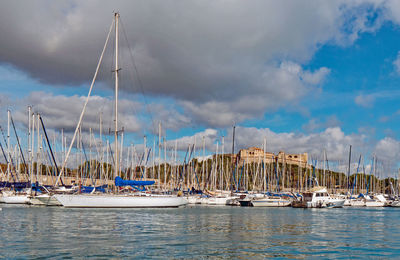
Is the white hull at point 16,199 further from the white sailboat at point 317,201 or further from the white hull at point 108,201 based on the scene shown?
the white sailboat at point 317,201

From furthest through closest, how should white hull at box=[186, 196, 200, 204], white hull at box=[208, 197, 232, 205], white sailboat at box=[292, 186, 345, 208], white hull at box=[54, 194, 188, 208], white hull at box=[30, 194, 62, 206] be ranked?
white hull at box=[186, 196, 200, 204] < white hull at box=[208, 197, 232, 205] < white sailboat at box=[292, 186, 345, 208] < white hull at box=[30, 194, 62, 206] < white hull at box=[54, 194, 188, 208]

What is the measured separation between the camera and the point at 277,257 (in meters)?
22.4

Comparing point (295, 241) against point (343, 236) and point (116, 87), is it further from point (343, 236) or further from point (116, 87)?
point (116, 87)

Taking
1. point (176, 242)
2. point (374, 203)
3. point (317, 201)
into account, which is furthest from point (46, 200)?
point (374, 203)

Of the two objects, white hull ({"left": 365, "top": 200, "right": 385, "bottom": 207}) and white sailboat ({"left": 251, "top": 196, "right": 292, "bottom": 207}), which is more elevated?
white sailboat ({"left": 251, "top": 196, "right": 292, "bottom": 207})

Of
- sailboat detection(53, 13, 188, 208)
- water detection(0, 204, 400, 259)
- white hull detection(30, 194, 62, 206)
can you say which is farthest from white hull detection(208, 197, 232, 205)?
water detection(0, 204, 400, 259)

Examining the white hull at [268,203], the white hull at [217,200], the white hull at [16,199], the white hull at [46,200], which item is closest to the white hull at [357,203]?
the white hull at [268,203]

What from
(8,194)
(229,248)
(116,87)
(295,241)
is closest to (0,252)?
(229,248)

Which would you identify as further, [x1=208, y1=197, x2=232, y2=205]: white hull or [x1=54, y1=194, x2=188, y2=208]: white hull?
[x1=208, y1=197, x2=232, y2=205]: white hull

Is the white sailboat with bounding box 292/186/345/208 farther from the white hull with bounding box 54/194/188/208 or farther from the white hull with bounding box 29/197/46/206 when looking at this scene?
the white hull with bounding box 29/197/46/206

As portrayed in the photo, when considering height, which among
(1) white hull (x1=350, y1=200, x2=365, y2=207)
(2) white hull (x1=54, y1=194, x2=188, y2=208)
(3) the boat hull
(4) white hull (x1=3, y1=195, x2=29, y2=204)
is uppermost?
(2) white hull (x1=54, y1=194, x2=188, y2=208)

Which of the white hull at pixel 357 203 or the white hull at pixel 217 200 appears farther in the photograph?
the white hull at pixel 357 203

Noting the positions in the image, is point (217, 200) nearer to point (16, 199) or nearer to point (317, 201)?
point (317, 201)

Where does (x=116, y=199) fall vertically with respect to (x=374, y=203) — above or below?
above
